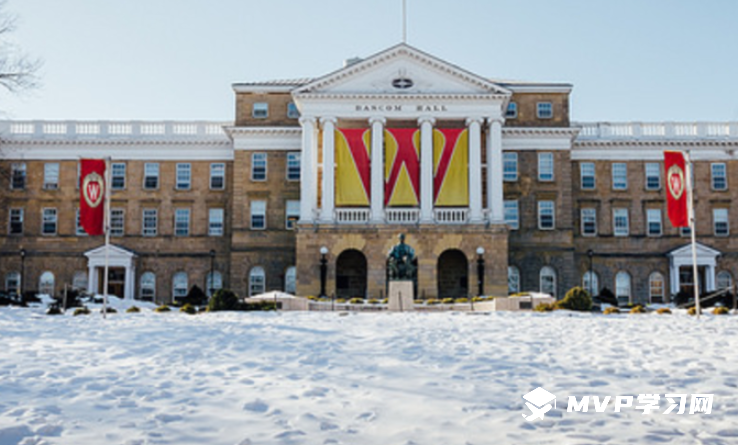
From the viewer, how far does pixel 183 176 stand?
187ft

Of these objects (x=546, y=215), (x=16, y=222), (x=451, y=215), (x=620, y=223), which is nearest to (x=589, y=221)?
(x=620, y=223)

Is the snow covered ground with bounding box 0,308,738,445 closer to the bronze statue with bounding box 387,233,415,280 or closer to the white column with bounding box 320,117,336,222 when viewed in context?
the bronze statue with bounding box 387,233,415,280

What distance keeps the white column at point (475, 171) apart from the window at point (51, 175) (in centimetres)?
3070

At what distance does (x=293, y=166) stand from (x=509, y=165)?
15457 millimetres

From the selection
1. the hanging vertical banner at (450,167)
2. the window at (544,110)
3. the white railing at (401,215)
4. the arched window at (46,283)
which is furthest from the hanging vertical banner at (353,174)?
the arched window at (46,283)

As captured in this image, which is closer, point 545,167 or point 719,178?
point 545,167

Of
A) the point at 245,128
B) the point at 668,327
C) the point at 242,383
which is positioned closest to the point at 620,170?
the point at 245,128

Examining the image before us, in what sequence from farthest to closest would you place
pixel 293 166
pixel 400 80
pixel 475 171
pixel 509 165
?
1. pixel 509 165
2. pixel 293 166
3. pixel 400 80
4. pixel 475 171

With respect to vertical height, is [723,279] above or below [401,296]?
above

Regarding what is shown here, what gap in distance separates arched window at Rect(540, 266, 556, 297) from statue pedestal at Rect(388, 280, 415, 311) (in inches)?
796

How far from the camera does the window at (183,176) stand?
56.8 metres

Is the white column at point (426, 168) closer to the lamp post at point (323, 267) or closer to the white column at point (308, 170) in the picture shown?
the lamp post at point (323, 267)

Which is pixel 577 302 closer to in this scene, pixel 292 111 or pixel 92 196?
pixel 92 196

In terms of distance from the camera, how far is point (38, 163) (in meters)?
57.3
